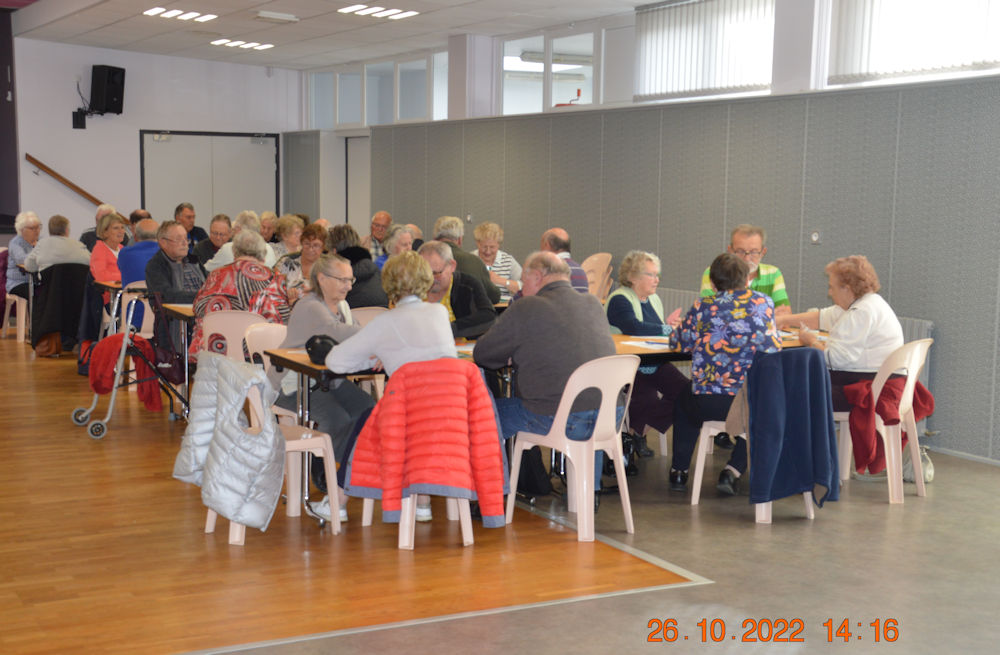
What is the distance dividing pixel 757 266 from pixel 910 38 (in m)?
1.96

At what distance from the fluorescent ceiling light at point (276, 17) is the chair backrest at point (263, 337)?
614 centimetres

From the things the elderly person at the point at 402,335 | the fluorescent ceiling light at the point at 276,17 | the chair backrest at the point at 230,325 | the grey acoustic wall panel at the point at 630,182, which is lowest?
the chair backrest at the point at 230,325

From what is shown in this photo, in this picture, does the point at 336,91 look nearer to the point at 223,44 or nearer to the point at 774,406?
the point at 223,44

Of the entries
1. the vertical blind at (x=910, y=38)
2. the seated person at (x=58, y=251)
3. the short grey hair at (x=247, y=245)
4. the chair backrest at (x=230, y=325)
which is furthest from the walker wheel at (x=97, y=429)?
the vertical blind at (x=910, y=38)

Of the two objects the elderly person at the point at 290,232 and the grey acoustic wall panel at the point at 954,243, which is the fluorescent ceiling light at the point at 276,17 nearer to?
the elderly person at the point at 290,232

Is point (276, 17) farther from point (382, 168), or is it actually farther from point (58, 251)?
point (58, 251)

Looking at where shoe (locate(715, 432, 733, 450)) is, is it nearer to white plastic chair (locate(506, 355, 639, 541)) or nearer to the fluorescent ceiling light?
white plastic chair (locate(506, 355, 639, 541))

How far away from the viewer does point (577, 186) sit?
394 inches

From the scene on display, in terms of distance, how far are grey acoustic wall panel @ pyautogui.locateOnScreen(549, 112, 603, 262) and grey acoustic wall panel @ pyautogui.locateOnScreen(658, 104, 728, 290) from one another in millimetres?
966

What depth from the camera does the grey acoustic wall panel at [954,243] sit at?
6.33 metres

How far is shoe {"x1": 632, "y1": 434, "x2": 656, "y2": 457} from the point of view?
247 inches

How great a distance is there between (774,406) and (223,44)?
10428mm

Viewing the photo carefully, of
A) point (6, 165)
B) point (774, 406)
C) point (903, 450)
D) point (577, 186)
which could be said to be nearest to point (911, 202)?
point (903, 450)

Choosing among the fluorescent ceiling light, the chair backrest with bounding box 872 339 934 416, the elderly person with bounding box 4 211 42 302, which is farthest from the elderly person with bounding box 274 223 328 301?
the elderly person with bounding box 4 211 42 302
